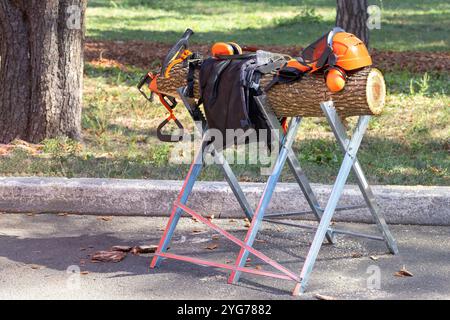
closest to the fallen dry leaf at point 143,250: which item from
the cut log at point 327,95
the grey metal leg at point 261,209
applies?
the grey metal leg at point 261,209

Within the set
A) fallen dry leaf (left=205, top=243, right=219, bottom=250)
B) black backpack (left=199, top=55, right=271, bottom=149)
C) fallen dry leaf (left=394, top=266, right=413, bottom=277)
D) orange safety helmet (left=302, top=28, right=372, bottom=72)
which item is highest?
orange safety helmet (left=302, top=28, right=372, bottom=72)

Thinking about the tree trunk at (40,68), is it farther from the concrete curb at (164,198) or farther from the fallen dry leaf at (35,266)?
the fallen dry leaf at (35,266)

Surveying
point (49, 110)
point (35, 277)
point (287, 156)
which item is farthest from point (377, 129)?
point (35, 277)

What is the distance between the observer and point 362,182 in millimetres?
5652

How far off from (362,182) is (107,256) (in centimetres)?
163

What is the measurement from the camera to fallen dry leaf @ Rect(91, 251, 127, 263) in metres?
5.79

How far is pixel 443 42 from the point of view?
53.3 feet

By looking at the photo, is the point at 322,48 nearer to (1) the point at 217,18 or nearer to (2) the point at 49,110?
(2) the point at 49,110

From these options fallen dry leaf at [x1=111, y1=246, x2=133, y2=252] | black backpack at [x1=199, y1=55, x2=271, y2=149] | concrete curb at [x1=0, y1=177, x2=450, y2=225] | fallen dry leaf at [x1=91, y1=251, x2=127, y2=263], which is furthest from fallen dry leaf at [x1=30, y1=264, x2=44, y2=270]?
black backpack at [x1=199, y1=55, x2=271, y2=149]

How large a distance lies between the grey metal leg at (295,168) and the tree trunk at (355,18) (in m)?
4.37

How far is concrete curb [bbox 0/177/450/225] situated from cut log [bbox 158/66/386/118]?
1.52 metres

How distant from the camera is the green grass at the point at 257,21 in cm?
1659

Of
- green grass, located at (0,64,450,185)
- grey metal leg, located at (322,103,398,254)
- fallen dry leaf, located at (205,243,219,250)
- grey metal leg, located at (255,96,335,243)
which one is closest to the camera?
grey metal leg, located at (322,103,398,254)

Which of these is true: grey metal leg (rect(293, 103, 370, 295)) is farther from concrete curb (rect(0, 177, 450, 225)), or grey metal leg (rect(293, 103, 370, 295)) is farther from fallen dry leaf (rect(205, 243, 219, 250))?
concrete curb (rect(0, 177, 450, 225))
